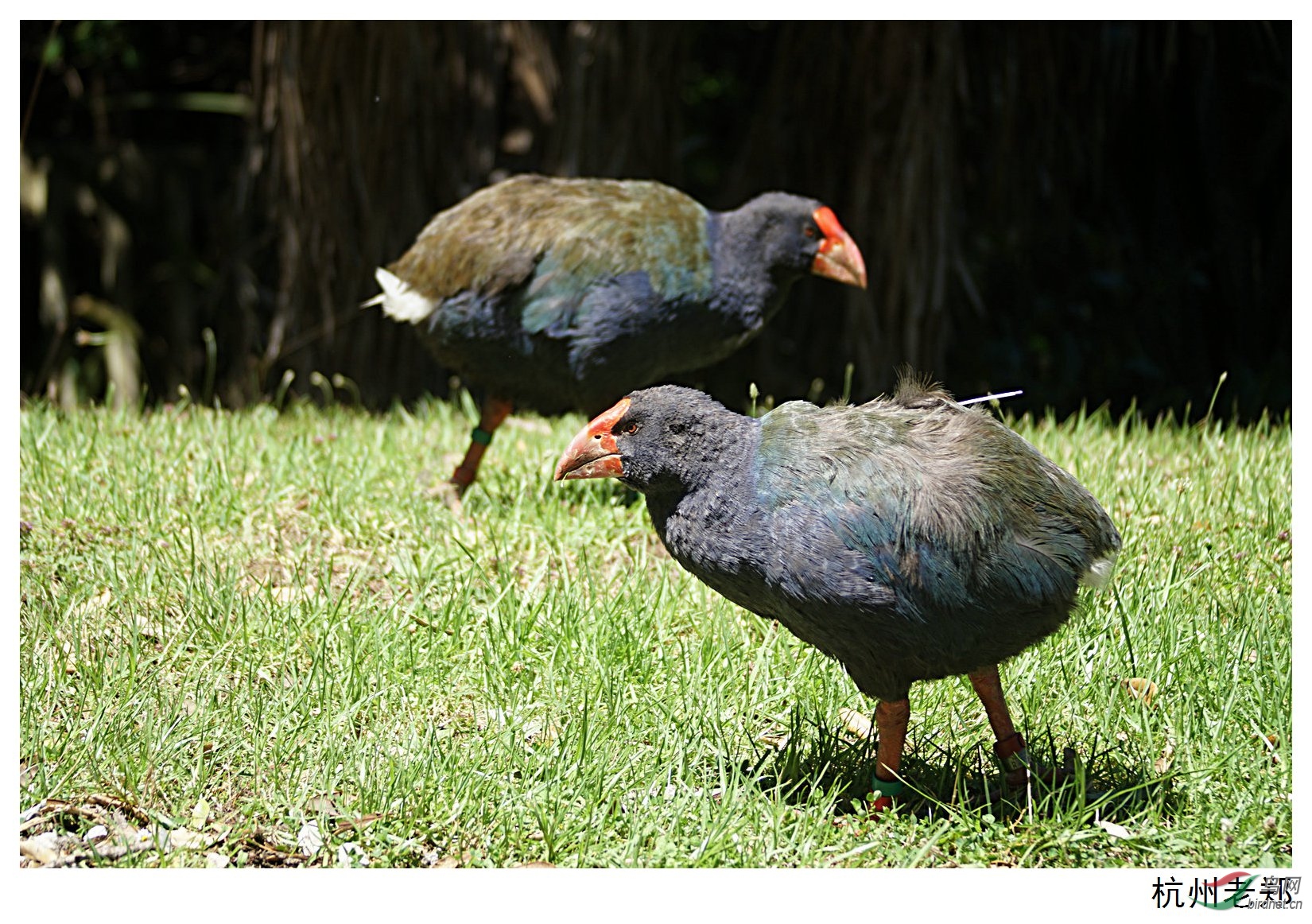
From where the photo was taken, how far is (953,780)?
2.67 m

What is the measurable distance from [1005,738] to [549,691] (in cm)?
94

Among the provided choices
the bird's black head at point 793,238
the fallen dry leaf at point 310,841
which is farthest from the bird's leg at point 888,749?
the bird's black head at point 793,238

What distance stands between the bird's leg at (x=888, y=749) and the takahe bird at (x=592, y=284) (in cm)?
158

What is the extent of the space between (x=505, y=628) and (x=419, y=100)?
3327 mm

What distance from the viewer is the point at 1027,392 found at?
641 centimetres

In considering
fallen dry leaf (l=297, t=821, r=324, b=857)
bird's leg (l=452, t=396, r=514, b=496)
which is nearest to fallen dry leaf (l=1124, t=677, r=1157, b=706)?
fallen dry leaf (l=297, t=821, r=324, b=857)

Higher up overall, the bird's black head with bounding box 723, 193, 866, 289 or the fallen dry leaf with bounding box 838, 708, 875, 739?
the bird's black head with bounding box 723, 193, 866, 289

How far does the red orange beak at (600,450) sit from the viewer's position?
2436 mm

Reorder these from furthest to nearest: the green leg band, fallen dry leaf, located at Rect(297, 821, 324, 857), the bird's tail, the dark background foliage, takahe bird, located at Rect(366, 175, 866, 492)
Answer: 1. the dark background foliage
2. the bird's tail
3. takahe bird, located at Rect(366, 175, 866, 492)
4. the green leg band
5. fallen dry leaf, located at Rect(297, 821, 324, 857)

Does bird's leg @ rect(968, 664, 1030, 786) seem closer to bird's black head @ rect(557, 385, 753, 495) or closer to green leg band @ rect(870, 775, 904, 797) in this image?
green leg band @ rect(870, 775, 904, 797)

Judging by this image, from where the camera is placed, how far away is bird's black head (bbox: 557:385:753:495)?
93.7 inches

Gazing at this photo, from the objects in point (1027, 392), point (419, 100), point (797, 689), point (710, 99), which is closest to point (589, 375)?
point (797, 689)

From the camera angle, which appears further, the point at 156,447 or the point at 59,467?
the point at 156,447
